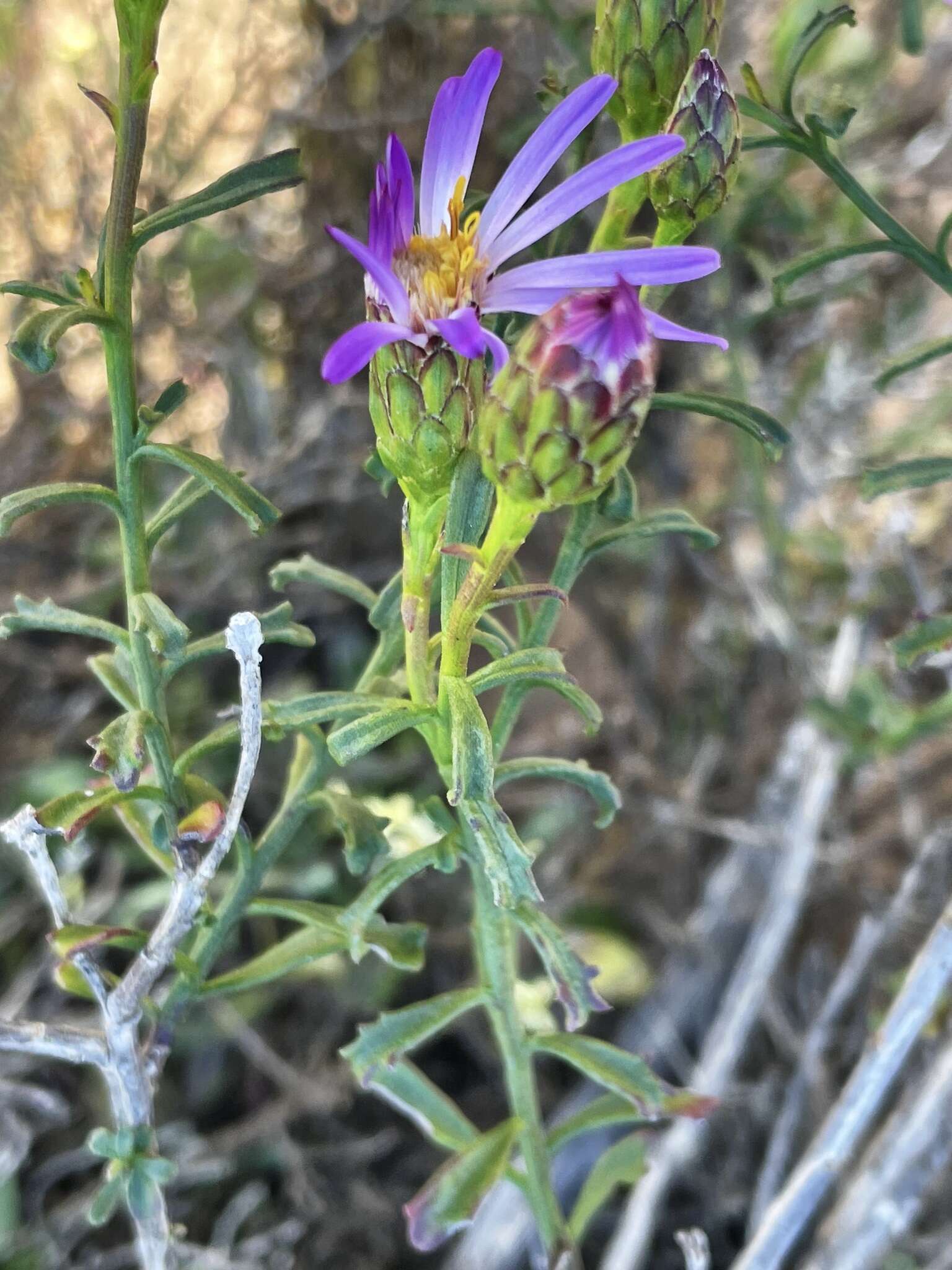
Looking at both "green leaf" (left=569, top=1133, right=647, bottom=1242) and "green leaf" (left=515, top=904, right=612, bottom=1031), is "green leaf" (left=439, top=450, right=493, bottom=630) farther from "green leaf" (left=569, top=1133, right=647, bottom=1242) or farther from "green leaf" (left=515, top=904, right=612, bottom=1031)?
"green leaf" (left=569, top=1133, right=647, bottom=1242)

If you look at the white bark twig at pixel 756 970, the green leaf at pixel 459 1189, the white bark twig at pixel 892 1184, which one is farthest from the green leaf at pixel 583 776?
the white bark twig at pixel 756 970

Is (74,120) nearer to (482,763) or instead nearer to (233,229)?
(233,229)

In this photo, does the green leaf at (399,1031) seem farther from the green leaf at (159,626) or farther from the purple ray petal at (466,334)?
the purple ray petal at (466,334)

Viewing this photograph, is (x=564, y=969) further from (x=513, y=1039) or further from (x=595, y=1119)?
(x=595, y=1119)

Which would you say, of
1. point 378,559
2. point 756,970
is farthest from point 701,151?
point 378,559

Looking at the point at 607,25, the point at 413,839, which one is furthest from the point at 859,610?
the point at 607,25

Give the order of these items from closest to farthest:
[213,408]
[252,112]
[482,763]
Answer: [482,763], [252,112], [213,408]
